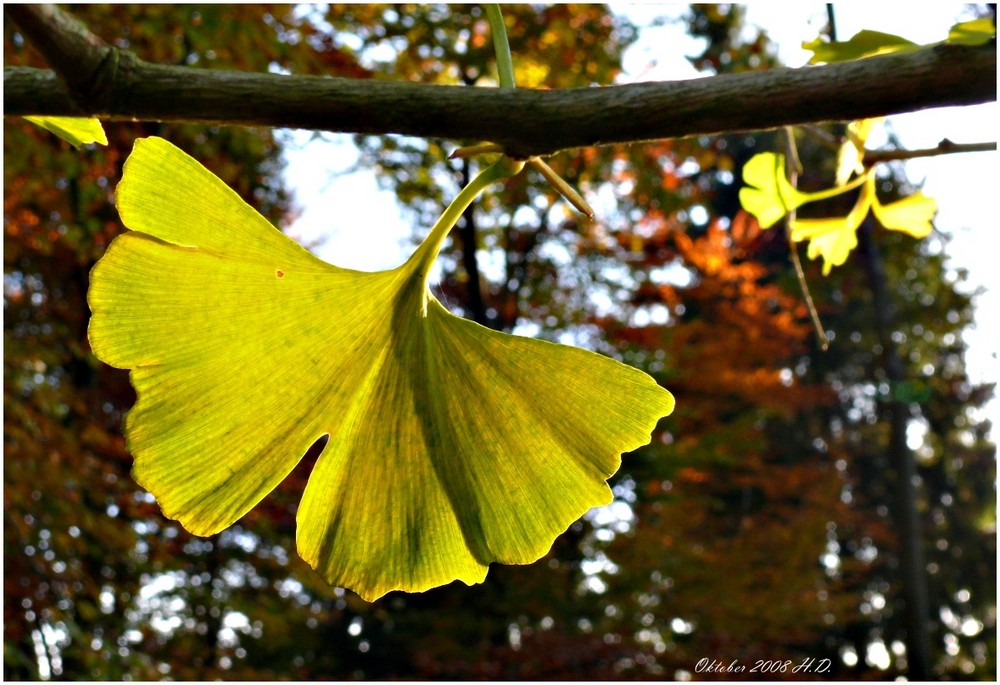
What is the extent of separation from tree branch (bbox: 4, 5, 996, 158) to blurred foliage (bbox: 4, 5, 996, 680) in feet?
7.00

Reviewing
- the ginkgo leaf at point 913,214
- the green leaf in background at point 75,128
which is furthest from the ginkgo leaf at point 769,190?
the green leaf in background at point 75,128

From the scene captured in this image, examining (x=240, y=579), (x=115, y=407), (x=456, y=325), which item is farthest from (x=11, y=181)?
(x=456, y=325)

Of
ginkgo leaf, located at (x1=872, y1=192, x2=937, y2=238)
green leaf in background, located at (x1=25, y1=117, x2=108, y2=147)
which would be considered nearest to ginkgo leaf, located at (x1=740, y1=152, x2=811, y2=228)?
ginkgo leaf, located at (x1=872, y1=192, x2=937, y2=238)

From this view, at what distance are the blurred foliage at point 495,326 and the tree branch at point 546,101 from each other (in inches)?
83.9

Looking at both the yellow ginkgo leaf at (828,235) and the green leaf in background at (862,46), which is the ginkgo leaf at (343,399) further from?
the yellow ginkgo leaf at (828,235)

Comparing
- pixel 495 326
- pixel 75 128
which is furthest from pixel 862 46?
pixel 495 326

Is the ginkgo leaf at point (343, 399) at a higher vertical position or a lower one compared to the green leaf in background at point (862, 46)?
lower

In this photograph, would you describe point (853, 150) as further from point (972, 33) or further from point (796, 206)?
point (972, 33)

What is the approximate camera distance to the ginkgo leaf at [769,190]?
662 millimetres

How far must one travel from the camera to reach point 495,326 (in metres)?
4.60

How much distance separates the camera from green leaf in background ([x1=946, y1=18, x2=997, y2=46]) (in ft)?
0.80

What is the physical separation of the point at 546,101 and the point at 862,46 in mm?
245

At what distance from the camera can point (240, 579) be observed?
4188 mm

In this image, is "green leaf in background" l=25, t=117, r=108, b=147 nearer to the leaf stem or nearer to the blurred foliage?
the leaf stem
